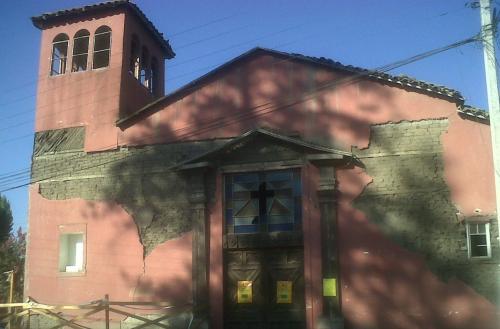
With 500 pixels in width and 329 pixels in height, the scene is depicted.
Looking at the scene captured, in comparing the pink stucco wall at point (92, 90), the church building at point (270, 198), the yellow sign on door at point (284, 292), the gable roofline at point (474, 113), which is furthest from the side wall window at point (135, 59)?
the gable roofline at point (474, 113)

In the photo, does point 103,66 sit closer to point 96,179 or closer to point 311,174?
point 96,179

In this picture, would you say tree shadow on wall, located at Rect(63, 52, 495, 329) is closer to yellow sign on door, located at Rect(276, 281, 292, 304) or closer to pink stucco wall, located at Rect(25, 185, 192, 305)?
→ pink stucco wall, located at Rect(25, 185, 192, 305)

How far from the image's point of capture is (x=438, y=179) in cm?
1188

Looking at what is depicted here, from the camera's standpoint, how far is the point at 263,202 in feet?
42.1

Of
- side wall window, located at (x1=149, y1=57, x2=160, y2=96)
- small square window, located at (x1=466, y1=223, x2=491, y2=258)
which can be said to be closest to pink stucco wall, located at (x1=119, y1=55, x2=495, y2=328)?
small square window, located at (x1=466, y1=223, x2=491, y2=258)

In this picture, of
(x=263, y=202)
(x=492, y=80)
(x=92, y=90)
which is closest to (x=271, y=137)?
(x=263, y=202)

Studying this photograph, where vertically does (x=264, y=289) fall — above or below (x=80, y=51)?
below

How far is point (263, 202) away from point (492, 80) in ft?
19.0

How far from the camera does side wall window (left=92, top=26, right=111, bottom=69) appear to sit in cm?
1562

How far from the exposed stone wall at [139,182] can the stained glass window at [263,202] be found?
952 mm

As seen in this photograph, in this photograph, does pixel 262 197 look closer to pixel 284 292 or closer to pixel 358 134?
pixel 284 292

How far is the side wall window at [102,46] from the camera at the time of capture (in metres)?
15.6

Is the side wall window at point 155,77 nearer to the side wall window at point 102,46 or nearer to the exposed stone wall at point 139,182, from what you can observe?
the side wall window at point 102,46

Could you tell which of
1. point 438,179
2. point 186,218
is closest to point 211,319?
point 186,218
